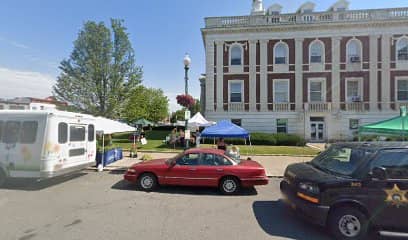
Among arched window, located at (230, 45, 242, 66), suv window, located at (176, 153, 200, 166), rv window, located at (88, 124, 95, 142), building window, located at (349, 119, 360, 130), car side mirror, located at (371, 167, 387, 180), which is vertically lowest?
suv window, located at (176, 153, 200, 166)

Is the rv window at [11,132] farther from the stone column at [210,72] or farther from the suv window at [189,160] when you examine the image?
the stone column at [210,72]

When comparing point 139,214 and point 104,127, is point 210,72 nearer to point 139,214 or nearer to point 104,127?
point 104,127

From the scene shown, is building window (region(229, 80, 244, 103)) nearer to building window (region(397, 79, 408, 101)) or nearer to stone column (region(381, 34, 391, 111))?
stone column (region(381, 34, 391, 111))

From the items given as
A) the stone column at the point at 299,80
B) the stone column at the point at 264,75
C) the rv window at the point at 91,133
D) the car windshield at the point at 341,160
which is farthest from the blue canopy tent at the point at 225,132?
the stone column at the point at 299,80

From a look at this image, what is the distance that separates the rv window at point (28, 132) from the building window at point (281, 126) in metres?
20.5

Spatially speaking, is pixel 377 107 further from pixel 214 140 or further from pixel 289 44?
pixel 214 140

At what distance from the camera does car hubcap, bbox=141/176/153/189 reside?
292 inches

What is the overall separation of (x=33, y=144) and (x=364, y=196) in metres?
8.86

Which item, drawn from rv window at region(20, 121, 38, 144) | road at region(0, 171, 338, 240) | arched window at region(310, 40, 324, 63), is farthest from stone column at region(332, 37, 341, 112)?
rv window at region(20, 121, 38, 144)

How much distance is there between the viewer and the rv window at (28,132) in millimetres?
7398

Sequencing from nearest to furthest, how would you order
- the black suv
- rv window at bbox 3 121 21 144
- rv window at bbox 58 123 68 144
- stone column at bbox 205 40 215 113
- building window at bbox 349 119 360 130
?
the black suv → rv window at bbox 3 121 21 144 → rv window at bbox 58 123 68 144 → building window at bbox 349 119 360 130 → stone column at bbox 205 40 215 113

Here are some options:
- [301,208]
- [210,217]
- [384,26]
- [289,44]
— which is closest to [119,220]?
[210,217]

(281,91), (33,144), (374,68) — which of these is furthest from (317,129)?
(33,144)

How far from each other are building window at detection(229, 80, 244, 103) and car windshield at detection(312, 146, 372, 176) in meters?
18.4
